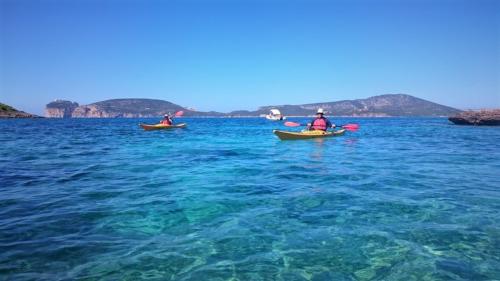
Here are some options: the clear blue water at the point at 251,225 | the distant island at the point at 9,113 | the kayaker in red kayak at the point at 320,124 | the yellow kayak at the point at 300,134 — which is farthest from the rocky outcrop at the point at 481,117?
the distant island at the point at 9,113

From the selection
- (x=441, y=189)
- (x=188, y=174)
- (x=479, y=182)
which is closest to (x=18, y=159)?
(x=188, y=174)

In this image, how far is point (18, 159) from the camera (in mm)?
20797

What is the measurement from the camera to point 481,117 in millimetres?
68375

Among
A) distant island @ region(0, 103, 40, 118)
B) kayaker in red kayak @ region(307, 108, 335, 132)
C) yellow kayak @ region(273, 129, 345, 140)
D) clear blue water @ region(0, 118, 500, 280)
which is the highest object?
distant island @ region(0, 103, 40, 118)

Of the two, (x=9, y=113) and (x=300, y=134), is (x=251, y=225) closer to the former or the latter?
(x=300, y=134)

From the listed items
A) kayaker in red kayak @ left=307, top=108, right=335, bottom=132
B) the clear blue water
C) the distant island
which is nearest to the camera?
the clear blue water

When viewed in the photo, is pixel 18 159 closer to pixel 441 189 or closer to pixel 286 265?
pixel 286 265

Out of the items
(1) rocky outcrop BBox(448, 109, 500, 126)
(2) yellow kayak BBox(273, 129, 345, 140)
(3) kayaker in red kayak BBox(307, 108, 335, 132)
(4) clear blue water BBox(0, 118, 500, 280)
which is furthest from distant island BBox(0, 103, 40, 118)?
(1) rocky outcrop BBox(448, 109, 500, 126)

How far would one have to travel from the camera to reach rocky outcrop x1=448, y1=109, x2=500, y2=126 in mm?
66188

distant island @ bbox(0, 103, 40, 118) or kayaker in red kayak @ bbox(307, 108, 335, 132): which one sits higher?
distant island @ bbox(0, 103, 40, 118)

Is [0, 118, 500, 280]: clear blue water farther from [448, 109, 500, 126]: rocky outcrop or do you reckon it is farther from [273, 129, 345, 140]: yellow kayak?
[448, 109, 500, 126]: rocky outcrop

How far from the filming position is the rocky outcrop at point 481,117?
66188 mm

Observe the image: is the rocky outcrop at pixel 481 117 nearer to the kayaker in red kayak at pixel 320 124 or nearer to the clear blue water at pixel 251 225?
the kayaker in red kayak at pixel 320 124

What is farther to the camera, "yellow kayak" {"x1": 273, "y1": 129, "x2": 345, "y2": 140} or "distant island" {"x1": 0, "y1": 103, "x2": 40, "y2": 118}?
"distant island" {"x1": 0, "y1": 103, "x2": 40, "y2": 118}
